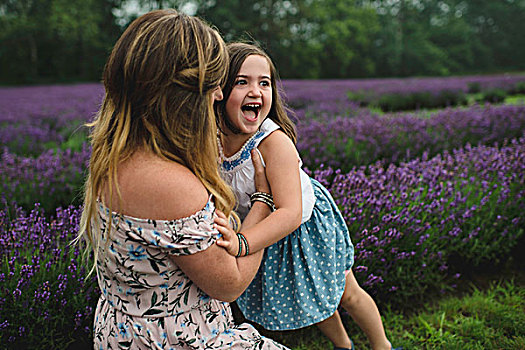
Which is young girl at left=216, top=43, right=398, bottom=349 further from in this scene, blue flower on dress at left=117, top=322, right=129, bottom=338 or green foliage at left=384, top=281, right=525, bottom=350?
green foliage at left=384, top=281, right=525, bottom=350

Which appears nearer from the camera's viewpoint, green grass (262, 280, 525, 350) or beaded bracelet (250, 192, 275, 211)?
beaded bracelet (250, 192, 275, 211)

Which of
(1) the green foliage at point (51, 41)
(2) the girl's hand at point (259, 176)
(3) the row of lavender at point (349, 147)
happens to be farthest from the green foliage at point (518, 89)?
(1) the green foliage at point (51, 41)

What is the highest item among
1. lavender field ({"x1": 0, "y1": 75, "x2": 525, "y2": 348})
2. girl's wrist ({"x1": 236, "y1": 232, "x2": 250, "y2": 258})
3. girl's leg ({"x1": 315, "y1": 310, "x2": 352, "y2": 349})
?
girl's wrist ({"x1": 236, "y1": 232, "x2": 250, "y2": 258})

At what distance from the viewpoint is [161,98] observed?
1.16 metres

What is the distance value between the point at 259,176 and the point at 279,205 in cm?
15

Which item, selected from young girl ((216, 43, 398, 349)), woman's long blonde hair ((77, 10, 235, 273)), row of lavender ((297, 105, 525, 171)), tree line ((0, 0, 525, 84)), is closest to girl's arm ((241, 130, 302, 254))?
young girl ((216, 43, 398, 349))

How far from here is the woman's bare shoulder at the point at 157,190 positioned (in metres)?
1.13

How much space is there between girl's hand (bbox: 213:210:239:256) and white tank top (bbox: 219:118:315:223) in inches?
15.5

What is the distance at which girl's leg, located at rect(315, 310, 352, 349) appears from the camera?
6.40 ft

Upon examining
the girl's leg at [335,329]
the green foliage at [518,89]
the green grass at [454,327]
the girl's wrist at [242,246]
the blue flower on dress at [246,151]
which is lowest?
the green grass at [454,327]

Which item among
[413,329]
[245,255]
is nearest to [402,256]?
[413,329]

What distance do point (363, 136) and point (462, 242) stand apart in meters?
2.17

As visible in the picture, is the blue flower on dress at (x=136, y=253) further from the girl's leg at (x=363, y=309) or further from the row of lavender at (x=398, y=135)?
the row of lavender at (x=398, y=135)

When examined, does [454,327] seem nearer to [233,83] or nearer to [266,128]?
[266,128]
